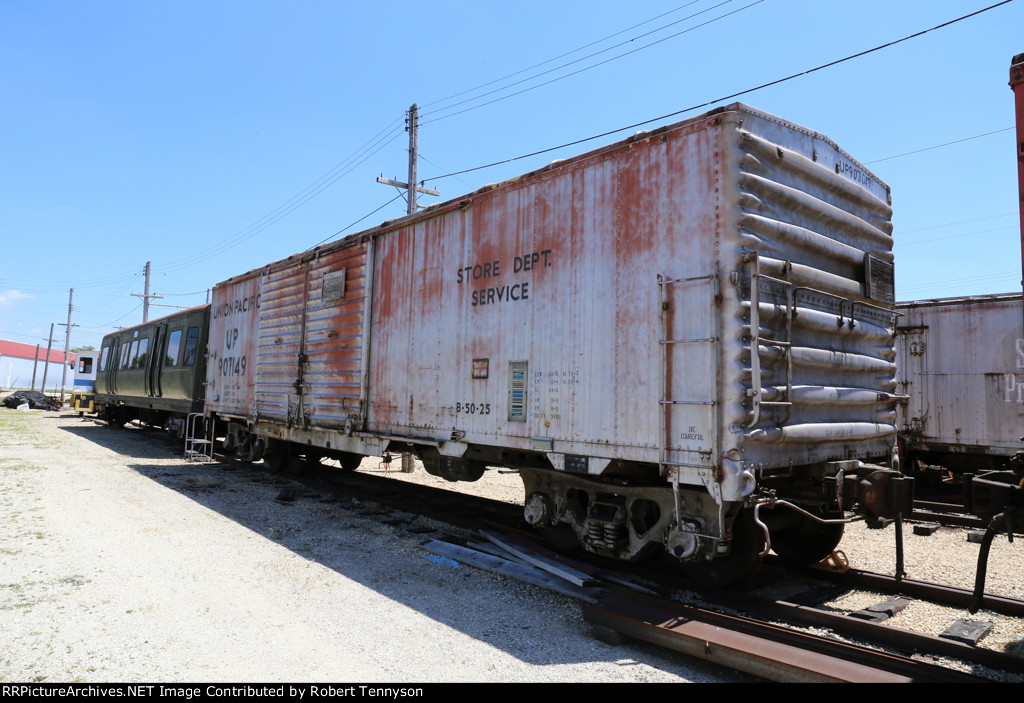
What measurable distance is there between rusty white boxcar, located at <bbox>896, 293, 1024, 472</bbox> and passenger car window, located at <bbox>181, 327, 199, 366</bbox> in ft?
51.1

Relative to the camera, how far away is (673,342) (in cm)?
509

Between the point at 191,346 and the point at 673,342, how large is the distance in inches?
552

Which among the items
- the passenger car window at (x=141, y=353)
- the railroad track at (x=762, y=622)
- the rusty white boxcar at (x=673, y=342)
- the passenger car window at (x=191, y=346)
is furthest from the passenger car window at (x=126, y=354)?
the railroad track at (x=762, y=622)

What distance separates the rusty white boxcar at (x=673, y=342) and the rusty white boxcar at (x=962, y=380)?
22.8 ft

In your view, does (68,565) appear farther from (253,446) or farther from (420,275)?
(253,446)

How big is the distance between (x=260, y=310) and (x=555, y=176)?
7.82m

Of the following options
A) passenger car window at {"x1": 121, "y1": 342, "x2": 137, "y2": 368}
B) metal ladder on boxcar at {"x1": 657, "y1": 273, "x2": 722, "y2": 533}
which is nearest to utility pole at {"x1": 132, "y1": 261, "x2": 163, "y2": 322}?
passenger car window at {"x1": 121, "y1": 342, "x2": 137, "y2": 368}

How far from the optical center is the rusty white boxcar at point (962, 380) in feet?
37.4

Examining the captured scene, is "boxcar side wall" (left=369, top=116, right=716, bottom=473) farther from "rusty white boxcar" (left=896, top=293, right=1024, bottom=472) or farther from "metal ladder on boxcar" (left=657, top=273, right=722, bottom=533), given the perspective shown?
"rusty white boxcar" (left=896, top=293, right=1024, bottom=472)

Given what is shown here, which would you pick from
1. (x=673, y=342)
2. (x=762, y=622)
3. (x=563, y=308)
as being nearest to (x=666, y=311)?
(x=673, y=342)

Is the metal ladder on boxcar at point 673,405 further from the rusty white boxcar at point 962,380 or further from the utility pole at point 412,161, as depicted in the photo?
the utility pole at point 412,161

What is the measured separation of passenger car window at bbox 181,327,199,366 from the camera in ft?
50.3

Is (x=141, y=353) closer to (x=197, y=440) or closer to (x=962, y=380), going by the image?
(x=197, y=440)

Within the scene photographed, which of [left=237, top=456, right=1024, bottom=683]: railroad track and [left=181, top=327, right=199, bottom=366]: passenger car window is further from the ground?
[left=181, top=327, right=199, bottom=366]: passenger car window
